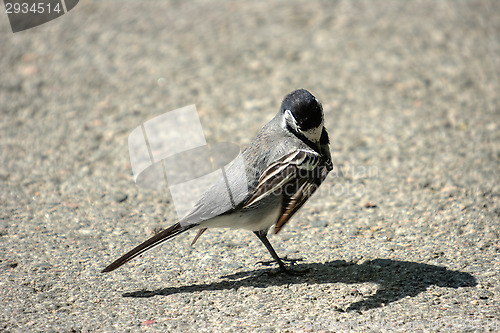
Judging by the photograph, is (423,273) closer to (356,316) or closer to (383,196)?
(356,316)

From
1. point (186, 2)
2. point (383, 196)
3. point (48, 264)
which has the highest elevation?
point (186, 2)

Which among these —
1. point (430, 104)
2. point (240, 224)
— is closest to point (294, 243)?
point (240, 224)

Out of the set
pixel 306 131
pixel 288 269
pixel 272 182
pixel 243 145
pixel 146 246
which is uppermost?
pixel 306 131

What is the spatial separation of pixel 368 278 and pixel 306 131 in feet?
4.05

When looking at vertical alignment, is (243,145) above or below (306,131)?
below

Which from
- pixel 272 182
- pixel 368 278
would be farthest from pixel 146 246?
pixel 368 278

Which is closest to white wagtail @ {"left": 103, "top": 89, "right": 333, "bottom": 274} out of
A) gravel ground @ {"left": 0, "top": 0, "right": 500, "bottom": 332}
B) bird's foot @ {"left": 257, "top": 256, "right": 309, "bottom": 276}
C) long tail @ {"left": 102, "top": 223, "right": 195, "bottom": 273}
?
long tail @ {"left": 102, "top": 223, "right": 195, "bottom": 273}

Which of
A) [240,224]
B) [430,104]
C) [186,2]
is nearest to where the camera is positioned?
[240,224]

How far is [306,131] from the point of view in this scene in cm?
414

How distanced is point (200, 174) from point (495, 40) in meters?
5.21

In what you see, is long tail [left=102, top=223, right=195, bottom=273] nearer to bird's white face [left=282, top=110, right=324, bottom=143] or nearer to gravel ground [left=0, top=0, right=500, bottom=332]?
gravel ground [left=0, top=0, right=500, bottom=332]

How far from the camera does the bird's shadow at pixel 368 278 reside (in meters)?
3.96

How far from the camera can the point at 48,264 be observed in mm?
4379

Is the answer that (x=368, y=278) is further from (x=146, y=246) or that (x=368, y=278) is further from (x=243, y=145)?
(x=243, y=145)
